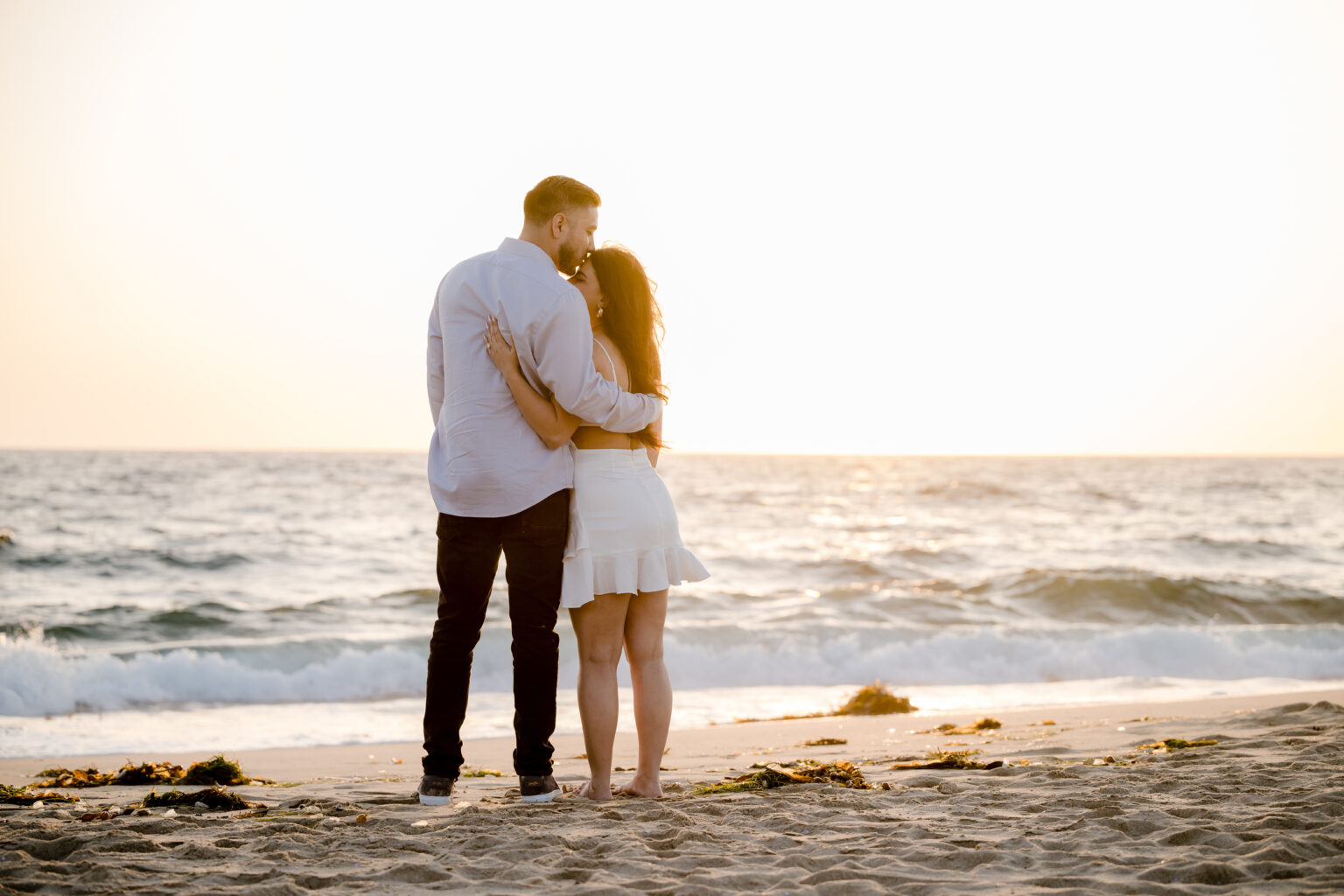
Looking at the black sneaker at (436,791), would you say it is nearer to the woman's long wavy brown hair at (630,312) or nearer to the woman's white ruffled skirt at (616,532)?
the woman's white ruffled skirt at (616,532)

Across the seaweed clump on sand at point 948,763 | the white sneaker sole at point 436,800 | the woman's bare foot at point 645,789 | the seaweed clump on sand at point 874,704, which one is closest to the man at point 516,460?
the white sneaker sole at point 436,800

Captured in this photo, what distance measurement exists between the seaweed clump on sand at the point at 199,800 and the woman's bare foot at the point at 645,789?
51.6 inches

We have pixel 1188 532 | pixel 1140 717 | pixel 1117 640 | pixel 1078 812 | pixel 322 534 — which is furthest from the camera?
pixel 1188 532

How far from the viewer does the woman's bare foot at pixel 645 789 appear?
3.56 meters

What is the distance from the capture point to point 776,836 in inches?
114

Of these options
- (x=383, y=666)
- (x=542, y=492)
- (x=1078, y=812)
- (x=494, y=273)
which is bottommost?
(x=383, y=666)

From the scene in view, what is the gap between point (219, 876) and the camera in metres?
2.46

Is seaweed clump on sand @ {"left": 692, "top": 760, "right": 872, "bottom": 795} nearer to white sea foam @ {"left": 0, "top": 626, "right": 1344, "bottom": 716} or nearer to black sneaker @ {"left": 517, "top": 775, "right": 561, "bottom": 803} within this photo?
black sneaker @ {"left": 517, "top": 775, "right": 561, "bottom": 803}

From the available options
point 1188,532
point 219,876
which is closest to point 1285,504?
point 1188,532

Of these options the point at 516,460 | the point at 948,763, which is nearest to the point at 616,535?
the point at 516,460

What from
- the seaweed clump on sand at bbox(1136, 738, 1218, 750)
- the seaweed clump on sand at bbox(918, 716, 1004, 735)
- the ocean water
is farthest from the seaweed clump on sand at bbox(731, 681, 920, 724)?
the seaweed clump on sand at bbox(1136, 738, 1218, 750)

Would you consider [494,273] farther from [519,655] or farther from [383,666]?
[383,666]

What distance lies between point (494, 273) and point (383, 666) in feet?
21.3

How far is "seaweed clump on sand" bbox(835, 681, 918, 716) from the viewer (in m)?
6.86
